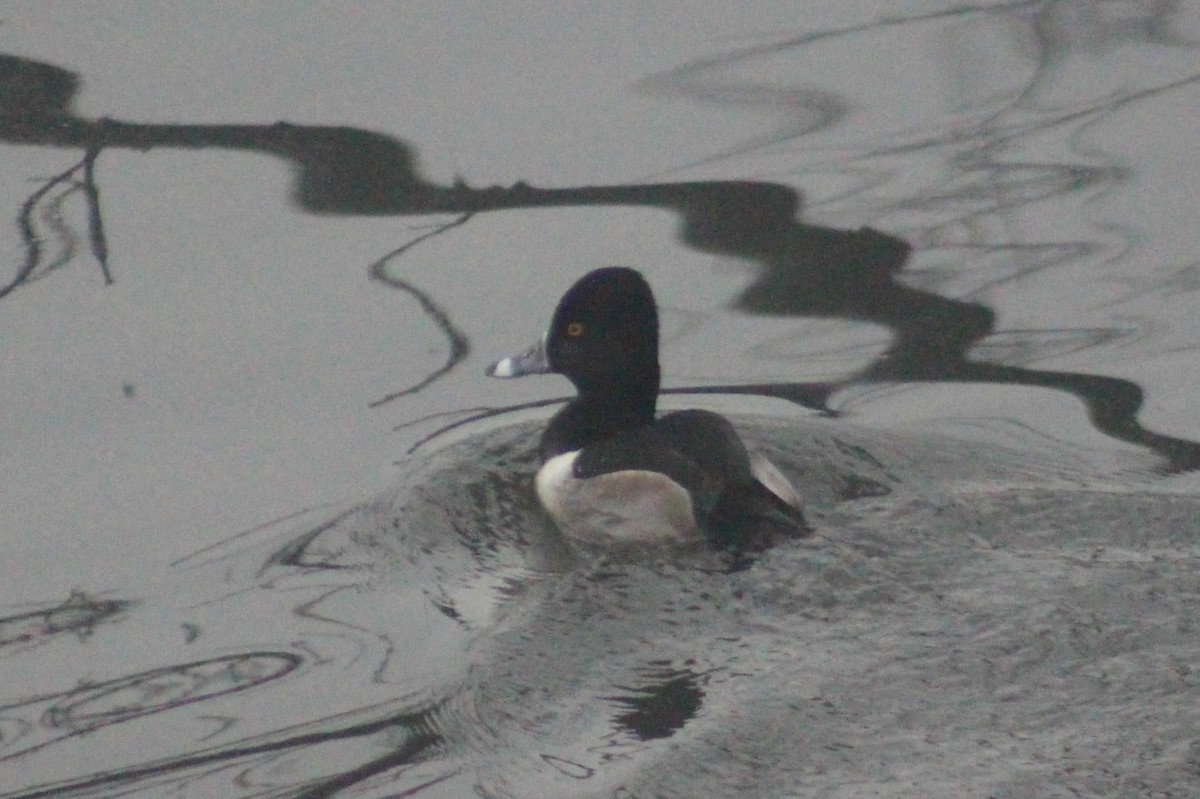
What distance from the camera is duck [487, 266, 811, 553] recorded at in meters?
6.57

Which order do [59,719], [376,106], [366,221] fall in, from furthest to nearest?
[376,106] < [366,221] < [59,719]

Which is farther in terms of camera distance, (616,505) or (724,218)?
(724,218)

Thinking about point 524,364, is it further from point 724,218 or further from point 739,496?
point 724,218

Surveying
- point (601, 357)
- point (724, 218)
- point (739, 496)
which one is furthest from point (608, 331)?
point (724, 218)

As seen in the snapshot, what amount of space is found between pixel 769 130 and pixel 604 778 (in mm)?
4469

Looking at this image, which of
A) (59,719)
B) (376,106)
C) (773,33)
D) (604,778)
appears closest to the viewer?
(604,778)

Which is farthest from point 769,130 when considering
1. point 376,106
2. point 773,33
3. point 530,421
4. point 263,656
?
point 263,656

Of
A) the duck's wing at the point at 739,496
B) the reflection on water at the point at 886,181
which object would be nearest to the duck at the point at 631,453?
the duck's wing at the point at 739,496

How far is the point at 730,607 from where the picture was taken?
610cm

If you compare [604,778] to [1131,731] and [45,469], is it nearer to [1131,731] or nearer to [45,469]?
[1131,731]

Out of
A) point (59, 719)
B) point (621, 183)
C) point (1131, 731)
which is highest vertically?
point (621, 183)

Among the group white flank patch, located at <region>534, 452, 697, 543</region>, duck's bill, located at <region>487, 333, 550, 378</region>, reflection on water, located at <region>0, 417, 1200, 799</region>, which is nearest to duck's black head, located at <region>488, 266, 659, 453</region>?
duck's bill, located at <region>487, 333, 550, 378</region>

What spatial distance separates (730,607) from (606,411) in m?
1.24

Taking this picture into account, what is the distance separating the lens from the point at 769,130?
9039 millimetres
